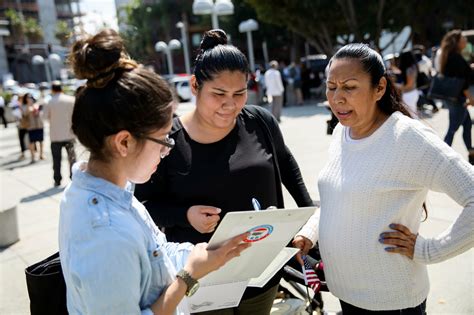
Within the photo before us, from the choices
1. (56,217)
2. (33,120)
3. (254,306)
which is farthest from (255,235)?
(33,120)

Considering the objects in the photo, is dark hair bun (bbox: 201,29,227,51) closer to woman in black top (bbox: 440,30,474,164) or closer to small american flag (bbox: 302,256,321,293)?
small american flag (bbox: 302,256,321,293)

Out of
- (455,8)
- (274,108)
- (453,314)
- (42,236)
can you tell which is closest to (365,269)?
(453,314)

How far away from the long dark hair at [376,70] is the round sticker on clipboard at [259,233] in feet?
2.56

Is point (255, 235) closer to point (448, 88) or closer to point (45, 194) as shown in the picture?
point (448, 88)

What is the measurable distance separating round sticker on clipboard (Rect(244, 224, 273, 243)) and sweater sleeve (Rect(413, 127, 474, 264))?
61 cm

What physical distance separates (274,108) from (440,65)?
656 centimetres

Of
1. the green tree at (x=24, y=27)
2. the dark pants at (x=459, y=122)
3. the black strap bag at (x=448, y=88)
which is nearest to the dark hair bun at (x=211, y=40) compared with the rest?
the black strap bag at (x=448, y=88)

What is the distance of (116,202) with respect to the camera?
123 centimetres

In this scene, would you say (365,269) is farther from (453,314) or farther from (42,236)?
(42,236)

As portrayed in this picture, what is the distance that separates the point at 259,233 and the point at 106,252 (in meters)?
0.51

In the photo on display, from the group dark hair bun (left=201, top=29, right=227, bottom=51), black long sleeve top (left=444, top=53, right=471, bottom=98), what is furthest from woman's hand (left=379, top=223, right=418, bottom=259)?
black long sleeve top (left=444, top=53, right=471, bottom=98)

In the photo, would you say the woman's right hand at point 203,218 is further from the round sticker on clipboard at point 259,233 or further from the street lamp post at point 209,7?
the street lamp post at point 209,7

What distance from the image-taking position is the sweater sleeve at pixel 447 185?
1605mm

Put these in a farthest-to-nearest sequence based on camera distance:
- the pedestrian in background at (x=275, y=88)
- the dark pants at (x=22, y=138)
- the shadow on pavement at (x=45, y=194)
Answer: the pedestrian in background at (x=275, y=88), the dark pants at (x=22, y=138), the shadow on pavement at (x=45, y=194)
